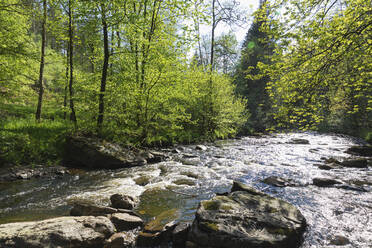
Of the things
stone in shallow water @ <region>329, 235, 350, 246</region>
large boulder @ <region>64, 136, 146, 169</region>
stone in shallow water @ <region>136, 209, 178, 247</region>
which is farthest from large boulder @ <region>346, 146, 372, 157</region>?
stone in shallow water @ <region>136, 209, 178, 247</region>

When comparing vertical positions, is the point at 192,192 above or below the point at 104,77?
below

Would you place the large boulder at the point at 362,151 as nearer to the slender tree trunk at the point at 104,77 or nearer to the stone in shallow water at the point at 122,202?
the stone in shallow water at the point at 122,202

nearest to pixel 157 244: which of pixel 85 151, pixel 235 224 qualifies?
pixel 235 224

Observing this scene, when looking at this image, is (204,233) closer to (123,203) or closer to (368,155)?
(123,203)

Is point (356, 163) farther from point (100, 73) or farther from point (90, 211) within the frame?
point (100, 73)

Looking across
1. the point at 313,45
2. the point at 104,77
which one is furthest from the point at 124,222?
the point at 104,77

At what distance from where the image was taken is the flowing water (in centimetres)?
431

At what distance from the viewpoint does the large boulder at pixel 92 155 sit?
845cm

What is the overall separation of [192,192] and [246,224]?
8.70ft

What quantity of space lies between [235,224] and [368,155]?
500 inches

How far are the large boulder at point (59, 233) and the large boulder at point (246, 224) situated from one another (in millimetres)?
1619

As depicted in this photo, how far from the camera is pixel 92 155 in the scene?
8.45m

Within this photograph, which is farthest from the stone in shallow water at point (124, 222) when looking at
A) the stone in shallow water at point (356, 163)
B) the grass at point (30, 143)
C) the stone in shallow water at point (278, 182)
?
the stone in shallow water at point (356, 163)

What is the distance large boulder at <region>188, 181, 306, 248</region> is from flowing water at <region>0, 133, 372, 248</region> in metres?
0.43
